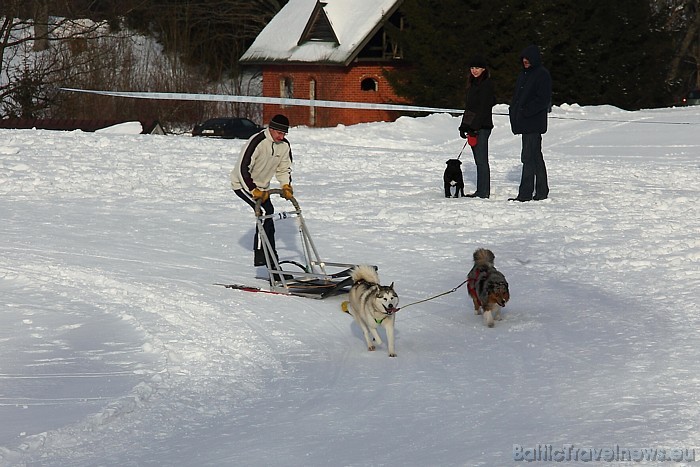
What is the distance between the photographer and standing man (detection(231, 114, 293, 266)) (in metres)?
9.93

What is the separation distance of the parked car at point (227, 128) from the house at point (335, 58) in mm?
6173

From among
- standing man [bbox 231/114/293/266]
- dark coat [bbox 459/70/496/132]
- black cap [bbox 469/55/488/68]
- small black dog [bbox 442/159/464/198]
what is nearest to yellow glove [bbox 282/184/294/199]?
standing man [bbox 231/114/293/266]

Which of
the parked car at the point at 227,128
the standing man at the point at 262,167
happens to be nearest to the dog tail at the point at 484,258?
the standing man at the point at 262,167

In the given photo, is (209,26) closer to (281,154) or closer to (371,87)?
(371,87)

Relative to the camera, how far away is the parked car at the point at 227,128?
34.7 metres

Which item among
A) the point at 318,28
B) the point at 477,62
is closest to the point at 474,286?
the point at 477,62

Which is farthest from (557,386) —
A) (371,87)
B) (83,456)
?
(371,87)

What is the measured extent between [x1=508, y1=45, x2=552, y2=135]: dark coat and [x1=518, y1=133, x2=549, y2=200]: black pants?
138mm

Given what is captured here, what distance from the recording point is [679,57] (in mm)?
53188

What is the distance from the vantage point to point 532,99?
1353 centimetres

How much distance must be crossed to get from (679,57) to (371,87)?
17407 millimetres

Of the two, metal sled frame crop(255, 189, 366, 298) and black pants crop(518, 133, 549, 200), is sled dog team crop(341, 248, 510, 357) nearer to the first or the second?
metal sled frame crop(255, 189, 366, 298)

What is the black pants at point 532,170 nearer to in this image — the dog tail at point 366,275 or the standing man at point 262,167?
the standing man at point 262,167

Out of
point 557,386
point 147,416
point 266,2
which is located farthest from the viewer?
point 266,2
